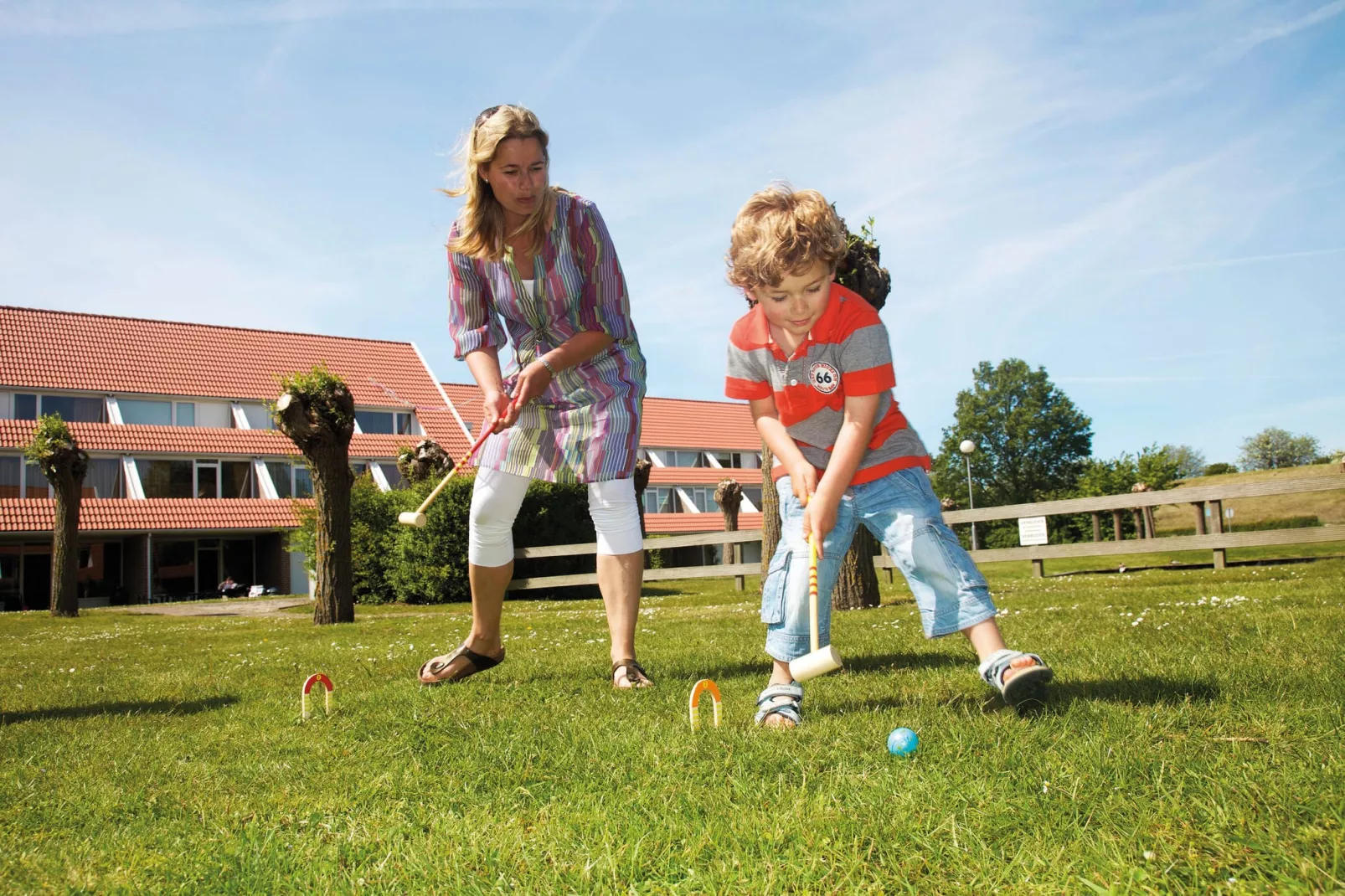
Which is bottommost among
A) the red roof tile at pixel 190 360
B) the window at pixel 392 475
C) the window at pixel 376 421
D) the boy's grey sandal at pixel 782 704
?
Answer: the boy's grey sandal at pixel 782 704

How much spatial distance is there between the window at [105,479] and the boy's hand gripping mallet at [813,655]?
30.6 m

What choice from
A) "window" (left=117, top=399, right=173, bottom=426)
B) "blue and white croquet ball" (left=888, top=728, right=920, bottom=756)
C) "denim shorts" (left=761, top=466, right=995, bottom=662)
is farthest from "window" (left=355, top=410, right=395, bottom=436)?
"blue and white croquet ball" (left=888, top=728, right=920, bottom=756)

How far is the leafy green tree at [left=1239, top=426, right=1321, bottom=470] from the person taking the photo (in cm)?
8469

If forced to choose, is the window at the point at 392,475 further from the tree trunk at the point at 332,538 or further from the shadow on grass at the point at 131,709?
the shadow on grass at the point at 131,709

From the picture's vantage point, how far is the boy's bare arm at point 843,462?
3180 millimetres

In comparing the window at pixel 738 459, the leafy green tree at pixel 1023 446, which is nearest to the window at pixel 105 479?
the window at pixel 738 459

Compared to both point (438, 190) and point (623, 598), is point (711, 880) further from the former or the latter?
point (438, 190)

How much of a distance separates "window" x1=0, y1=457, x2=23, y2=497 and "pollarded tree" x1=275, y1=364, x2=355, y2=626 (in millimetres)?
20706

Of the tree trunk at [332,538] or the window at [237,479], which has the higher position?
the window at [237,479]

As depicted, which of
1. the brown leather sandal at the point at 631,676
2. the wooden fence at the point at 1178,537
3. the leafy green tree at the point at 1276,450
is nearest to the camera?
the brown leather sandal at the point at 631,676

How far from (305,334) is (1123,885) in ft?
119

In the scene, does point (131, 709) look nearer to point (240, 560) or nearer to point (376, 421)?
point (376, 421)

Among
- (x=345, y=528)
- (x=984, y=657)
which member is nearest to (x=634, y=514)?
(x=984, y=657)

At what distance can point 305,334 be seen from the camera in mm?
34812
